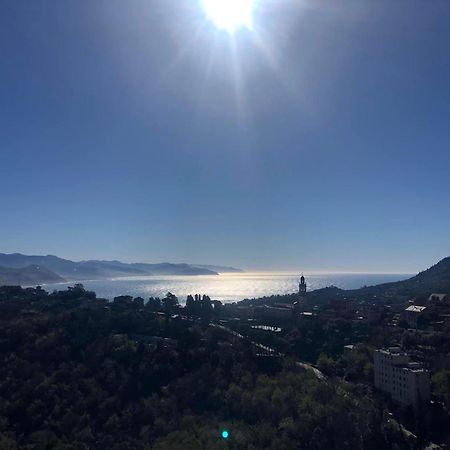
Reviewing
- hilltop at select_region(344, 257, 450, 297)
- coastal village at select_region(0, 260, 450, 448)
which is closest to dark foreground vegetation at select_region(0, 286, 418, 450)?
coastal village at select_region(0, 260, 450, 448)

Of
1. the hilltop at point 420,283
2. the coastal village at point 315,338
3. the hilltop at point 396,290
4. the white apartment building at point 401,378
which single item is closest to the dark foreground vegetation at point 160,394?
the coastal village at point 315,338

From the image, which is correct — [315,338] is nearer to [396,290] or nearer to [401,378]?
[401,378]

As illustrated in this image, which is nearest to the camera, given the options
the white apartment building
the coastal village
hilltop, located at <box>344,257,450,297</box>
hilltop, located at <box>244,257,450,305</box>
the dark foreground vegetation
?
the dark foreground vegetation

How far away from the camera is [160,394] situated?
2822cm

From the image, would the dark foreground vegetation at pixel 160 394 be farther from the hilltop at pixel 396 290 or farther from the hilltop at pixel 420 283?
the hilltop at pixel 420 283

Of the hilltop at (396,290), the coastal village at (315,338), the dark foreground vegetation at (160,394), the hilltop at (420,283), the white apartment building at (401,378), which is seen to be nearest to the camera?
the dark foreground vegetation at (160,394)

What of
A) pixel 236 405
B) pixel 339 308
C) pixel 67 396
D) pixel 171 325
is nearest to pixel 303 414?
pixel 236 405

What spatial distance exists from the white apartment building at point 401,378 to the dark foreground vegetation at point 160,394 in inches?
51.1

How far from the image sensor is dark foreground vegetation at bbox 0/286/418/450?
21.5 metres

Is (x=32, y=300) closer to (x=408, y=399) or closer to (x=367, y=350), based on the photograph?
(x=367, y=350)

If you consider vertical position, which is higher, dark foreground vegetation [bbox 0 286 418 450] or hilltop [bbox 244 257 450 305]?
hilltop [bbox 244 257 450 305]

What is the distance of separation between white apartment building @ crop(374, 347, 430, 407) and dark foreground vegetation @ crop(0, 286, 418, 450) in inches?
51.1

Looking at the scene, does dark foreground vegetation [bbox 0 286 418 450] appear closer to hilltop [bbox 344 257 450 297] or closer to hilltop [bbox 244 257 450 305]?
hilltop [bbox 244 257 450 305]

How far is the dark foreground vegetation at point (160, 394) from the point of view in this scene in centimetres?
2150
